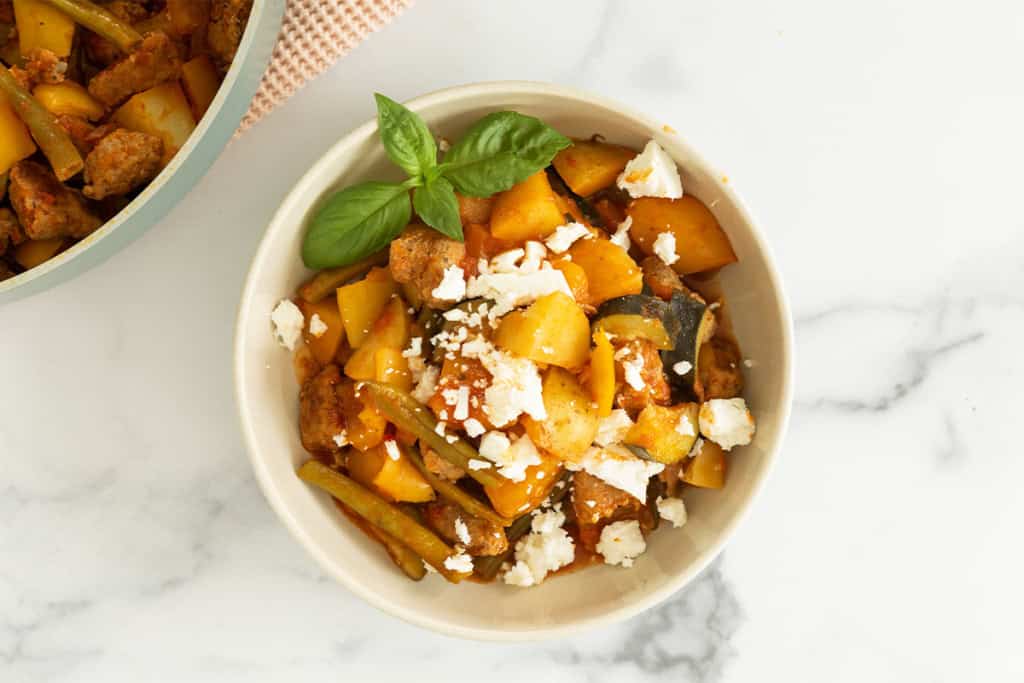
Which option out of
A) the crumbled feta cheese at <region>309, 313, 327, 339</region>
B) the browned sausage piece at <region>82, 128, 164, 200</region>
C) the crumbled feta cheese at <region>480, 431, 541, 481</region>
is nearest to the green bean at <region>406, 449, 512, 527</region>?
the crumbled feta cheese at <region>480, 431, 541, 481</region>

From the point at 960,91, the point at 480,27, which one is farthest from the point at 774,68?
the point at 480,27

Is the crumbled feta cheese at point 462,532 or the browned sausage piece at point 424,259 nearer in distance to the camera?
the browned sausage piece at point 424,259

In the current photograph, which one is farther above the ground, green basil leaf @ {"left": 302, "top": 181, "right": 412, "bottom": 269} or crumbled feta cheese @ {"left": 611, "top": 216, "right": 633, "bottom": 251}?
crumbled feta cheese @ {"left": 611, "top": 216, "right": 633, "bottom": 251}

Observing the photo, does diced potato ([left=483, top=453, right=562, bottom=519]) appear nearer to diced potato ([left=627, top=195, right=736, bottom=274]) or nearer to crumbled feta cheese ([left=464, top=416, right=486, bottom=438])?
crumbled feta cheese ([left=464, top=416, right=486, bottom=438])

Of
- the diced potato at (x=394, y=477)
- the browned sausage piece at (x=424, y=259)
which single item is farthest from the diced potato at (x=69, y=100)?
the diced potato at (x=394, y=477)

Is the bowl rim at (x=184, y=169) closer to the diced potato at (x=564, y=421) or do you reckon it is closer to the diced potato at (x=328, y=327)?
the diced potato at (x=328, y=327)

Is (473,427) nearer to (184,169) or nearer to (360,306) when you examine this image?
(360,306)

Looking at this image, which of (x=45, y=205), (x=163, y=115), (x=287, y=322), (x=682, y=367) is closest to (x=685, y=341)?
(x=682, y=367)
